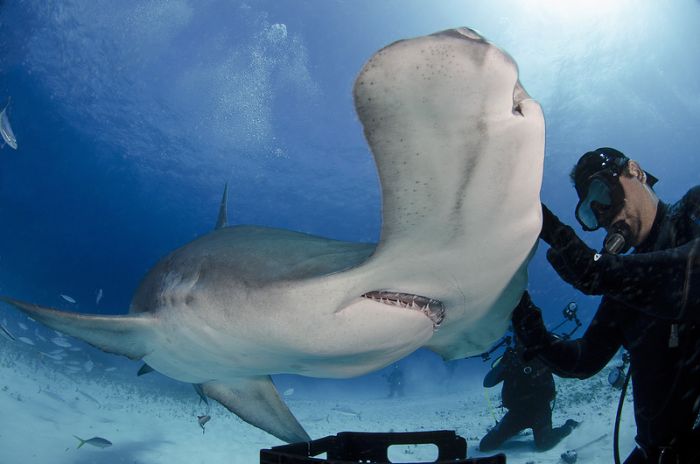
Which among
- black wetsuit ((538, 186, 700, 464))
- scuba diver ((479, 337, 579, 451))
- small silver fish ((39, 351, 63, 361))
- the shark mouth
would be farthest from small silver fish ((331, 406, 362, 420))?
the shark mouth

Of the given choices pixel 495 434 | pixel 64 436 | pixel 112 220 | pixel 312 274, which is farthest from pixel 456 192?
pixel 112 220

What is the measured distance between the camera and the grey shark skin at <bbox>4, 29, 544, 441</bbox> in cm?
121

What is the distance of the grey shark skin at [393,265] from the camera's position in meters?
1.21

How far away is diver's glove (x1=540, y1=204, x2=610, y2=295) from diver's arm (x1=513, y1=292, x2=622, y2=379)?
0.87 metres

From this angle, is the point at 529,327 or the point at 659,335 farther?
the point at 529,327

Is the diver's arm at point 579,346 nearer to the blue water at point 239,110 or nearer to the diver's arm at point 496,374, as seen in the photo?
the diver's arm at point 496,374

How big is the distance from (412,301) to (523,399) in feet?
27.5

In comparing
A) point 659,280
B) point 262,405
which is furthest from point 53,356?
point 659,280

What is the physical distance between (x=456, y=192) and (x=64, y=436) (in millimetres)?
17102

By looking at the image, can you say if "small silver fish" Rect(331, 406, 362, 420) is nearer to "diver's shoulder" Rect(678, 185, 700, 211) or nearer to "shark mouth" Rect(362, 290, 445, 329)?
"shark mouth" Rect(362, 290, 445, 329)

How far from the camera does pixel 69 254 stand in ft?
129

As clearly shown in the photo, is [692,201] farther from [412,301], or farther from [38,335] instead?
[38,335]

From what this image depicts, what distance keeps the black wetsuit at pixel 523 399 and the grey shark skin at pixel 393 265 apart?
6949mm

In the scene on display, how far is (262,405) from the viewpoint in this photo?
12.3 ft
